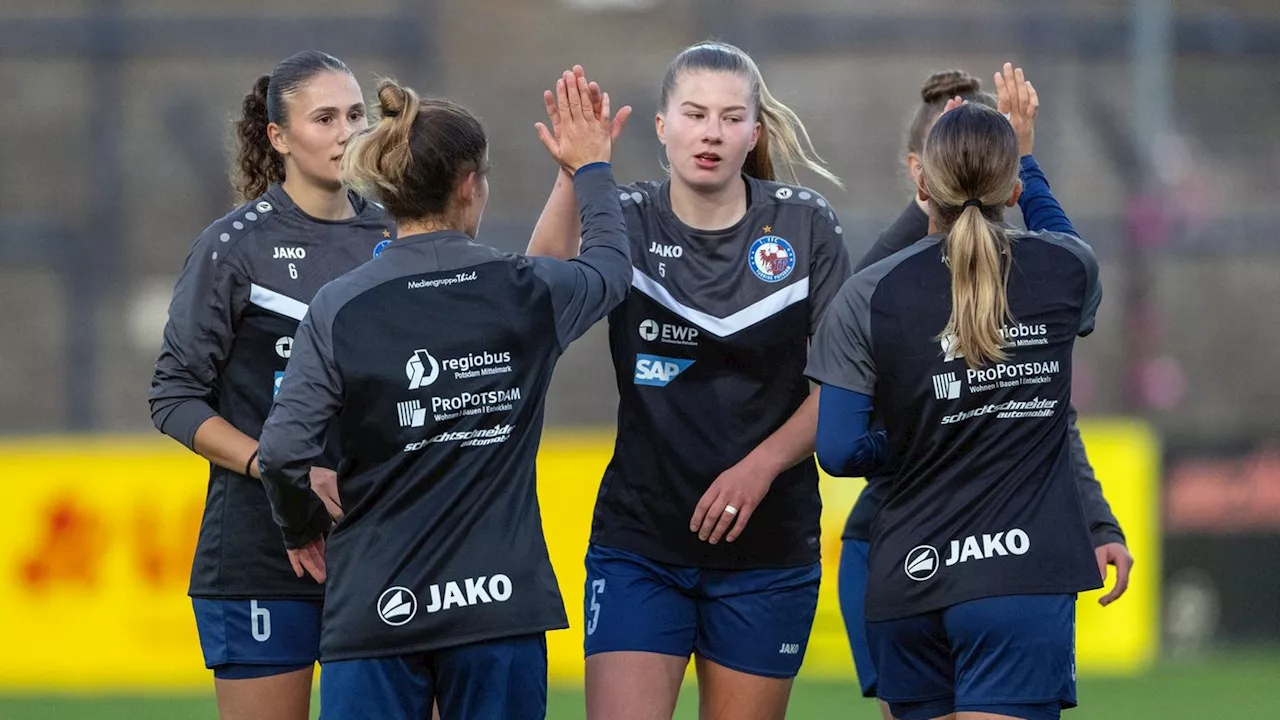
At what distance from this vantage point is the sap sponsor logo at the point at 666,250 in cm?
429

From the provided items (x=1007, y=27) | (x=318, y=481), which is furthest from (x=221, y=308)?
(x=1007, y=27)

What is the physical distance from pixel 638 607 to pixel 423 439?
104 centimetres

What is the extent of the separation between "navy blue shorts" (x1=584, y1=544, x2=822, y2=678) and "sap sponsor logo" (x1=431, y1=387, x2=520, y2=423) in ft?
3.09

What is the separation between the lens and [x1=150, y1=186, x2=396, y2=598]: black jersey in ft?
13.4

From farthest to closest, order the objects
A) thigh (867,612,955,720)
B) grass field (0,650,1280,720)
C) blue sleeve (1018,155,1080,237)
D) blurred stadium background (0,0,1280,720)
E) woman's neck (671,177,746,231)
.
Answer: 1. blurred stadium background (0,0,1280,720)
2. grass field (0,650,1280,720)
3. woman's neck (671,177,746,231)
4. blue sleeve (1018,155,1080,237)
5. thigh (867,612,955,720)

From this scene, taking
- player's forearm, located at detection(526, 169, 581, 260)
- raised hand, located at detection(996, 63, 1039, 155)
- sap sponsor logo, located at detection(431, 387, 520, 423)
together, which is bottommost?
sap sponsor logo, located at detection(431, 387, 520, 423)

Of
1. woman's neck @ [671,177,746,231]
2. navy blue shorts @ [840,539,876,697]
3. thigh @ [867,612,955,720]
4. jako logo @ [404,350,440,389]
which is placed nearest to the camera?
jako logo @ [404,350,440,389]

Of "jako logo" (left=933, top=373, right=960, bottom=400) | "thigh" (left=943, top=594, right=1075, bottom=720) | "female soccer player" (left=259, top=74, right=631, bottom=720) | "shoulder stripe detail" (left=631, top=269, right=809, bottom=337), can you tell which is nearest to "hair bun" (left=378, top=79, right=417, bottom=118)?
"female soccer player" (left=259, top=74, right=631, bottom=720)

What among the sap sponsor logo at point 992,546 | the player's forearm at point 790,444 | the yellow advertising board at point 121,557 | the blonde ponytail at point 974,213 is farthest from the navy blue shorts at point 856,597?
the yellow advertising board at point 121,557

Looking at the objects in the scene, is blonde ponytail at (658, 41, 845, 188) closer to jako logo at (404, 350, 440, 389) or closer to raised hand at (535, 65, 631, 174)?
raised hand at (535, 65, 631, 174)

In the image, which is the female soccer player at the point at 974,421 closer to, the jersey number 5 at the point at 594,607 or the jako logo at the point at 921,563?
the jako logo at the point at 921,563

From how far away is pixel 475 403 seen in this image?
3410mm

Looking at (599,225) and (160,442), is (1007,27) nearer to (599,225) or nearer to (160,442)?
(160,442)

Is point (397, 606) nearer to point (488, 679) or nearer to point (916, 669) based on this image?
point (488, 679)
